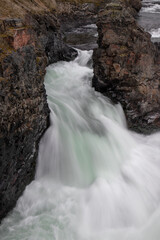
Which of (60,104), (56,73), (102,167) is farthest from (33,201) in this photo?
(56,73)

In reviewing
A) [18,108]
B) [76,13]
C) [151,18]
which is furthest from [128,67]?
[76,13]

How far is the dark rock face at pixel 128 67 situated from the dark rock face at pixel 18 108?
5206 mm

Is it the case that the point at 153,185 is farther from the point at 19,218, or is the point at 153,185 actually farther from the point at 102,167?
the point at 19,218

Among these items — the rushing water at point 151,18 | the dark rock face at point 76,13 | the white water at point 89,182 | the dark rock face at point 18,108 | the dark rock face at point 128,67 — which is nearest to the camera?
the dark rock face at point 18,108

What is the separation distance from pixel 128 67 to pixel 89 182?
7.45 m

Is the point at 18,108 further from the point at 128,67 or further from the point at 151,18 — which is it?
the point at 151,18

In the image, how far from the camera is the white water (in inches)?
318

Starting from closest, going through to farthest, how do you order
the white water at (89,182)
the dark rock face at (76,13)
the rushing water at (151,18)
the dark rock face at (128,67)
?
the white water at (89,182) → the dark rock face at (128,67) → the rushing water at (151,18) → the dark rock face at (76,13)

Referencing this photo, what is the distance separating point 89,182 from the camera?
31.8 ft

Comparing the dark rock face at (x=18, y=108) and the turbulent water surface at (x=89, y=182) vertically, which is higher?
the dark rock face at (x=18, y=108)

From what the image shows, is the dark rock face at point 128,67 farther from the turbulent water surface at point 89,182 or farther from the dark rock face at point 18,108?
the dark rock face at point 18,108

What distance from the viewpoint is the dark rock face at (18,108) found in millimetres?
7105

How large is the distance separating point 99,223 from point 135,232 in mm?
1292

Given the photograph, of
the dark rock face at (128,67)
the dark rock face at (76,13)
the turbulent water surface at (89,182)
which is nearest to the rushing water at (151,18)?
the dark rock face at (76,13)
